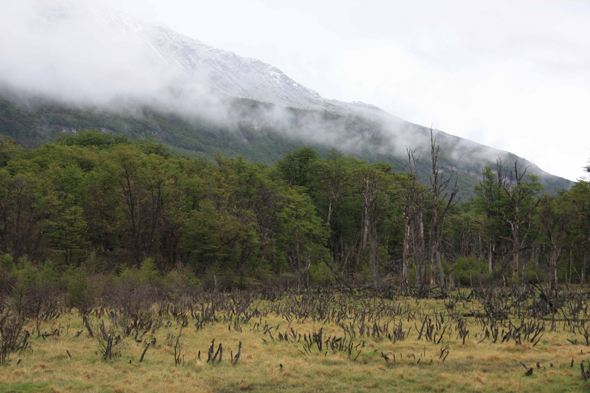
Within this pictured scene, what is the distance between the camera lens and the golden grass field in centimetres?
696

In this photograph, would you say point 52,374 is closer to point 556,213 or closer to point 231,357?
point 231,357

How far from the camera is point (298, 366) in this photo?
27.3ft

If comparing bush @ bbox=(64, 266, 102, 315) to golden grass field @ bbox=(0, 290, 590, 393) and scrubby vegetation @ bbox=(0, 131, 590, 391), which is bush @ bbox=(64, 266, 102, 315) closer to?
scrubby vegetation @ bbox=(0, 131, 590, 391)

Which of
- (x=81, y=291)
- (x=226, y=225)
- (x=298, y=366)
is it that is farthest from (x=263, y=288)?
(x=298, y=366)

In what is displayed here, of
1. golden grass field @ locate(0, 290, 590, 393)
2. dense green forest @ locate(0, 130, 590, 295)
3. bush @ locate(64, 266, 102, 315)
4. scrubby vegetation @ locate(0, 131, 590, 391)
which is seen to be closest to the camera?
golden grass field @ locate(0, 290, 590, 393)

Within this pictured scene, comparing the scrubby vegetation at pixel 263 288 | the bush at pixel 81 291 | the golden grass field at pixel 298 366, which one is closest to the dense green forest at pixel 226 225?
the scrubby vegetation at pixel 263 288

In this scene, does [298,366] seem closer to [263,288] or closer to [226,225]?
[263,288]

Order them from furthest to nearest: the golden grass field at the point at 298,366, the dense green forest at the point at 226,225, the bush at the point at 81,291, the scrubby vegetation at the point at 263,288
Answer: the dense green forest at the point at 226,225 → the bush at the point at 81,291 → the scrubby vegetation at the point at 263,288 → the golden grass field at the point at 298,366

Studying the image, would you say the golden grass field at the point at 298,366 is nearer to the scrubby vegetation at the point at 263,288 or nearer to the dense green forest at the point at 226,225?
the scrubby vegetation at the point at 263,288

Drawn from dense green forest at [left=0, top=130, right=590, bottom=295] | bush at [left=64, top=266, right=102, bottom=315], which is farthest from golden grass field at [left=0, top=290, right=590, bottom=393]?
dense green forest at [left=0, top=130, right=590, bottom=295]

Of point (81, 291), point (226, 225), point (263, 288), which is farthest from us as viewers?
point (226, 225)

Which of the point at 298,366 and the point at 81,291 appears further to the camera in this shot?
the point at 81,291

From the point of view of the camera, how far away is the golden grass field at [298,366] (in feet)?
22.8

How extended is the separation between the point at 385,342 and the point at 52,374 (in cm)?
748
